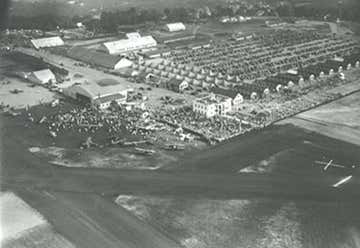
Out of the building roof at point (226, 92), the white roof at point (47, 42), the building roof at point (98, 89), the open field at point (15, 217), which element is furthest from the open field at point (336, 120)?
the white roof at point (47, 42)

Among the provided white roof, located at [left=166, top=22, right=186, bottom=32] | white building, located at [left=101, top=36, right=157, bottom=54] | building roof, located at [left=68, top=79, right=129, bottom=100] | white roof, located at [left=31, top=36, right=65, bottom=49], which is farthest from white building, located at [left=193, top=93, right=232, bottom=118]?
white roof, located at [left=166, top=22, right=186, bottom=32]

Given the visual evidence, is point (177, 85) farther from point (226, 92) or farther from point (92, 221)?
point (92, 221)

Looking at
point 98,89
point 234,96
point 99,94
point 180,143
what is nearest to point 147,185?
point 180,143

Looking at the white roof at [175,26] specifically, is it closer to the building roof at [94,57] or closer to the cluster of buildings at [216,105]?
the building roof at [94,57]

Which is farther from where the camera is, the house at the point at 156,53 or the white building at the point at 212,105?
the house at the point at 156,53

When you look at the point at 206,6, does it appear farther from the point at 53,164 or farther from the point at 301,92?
the point at 53,164

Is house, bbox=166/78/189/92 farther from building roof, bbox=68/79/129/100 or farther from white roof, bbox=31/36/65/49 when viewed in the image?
white roof, bbox=31/36/65/49
